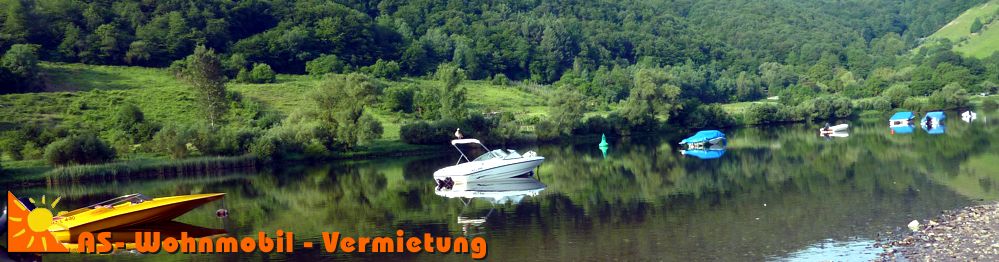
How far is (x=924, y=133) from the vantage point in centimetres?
7394

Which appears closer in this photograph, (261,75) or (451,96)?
(451,96)

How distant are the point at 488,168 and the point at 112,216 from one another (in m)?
19.9

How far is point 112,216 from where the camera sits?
89.1 ft

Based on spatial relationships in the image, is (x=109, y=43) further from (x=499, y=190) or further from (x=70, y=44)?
(x=499, y=190)

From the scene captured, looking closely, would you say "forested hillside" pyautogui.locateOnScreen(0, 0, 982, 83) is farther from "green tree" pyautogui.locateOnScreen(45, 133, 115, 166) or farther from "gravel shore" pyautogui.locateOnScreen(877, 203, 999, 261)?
"gravel shore" pyautogui.locateOnScreen(877, 203, 999, 261)

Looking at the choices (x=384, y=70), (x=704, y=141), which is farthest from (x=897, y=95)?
(x=384, y=70)

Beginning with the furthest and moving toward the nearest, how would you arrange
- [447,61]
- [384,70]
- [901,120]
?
1. [447,61]
2. [384,70]
3. [901,120]

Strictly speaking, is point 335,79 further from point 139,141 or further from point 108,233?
point 108,233

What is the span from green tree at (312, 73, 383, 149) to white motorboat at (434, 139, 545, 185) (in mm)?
26699

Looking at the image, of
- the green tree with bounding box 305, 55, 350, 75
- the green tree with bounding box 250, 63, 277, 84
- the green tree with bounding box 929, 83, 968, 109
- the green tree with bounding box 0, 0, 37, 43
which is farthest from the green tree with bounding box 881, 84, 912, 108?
the green tree with bounding box 0, 0, 37, 43

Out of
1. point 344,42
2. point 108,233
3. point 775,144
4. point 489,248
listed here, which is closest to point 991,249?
point 489,248

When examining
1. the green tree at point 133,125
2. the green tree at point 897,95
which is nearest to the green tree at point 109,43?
the green tree at point 133,125

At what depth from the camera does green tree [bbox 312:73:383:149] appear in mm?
70562

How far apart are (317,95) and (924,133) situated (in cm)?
5156
